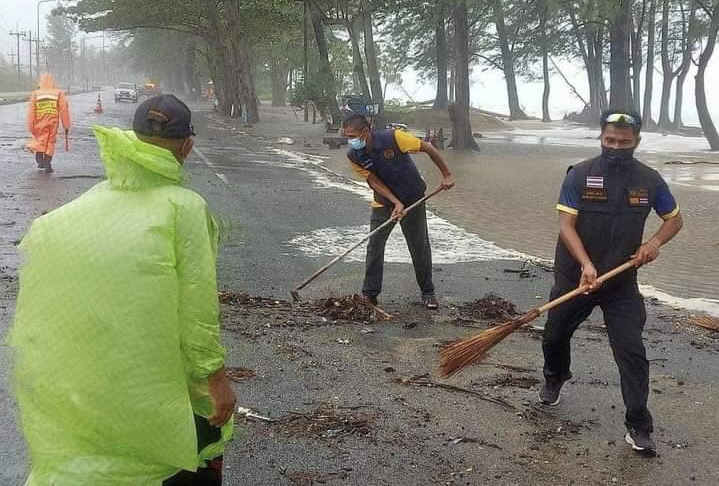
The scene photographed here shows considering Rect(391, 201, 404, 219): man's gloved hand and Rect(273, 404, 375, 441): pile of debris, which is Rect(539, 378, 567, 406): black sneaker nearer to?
Rect(273, 404, 375, 441): pile of debris

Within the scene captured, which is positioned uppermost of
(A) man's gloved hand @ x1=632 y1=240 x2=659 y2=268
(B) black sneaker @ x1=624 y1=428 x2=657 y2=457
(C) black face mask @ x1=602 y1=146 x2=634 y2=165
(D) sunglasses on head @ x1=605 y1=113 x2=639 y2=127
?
(D) sunglasses on head @ x1=605 y1=113 x2=639 y2=127

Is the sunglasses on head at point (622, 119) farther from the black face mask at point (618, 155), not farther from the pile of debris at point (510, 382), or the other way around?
the pile of debris at point (510, 382)

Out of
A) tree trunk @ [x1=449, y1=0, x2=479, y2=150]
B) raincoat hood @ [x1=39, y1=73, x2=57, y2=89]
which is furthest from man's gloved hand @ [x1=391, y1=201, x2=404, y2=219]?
tree trunk @ [x1=449, y1=0, x2=479, y2=150]

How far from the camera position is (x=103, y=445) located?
7.15ft

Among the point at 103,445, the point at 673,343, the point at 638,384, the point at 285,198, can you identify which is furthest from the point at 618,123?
the point at 285,198

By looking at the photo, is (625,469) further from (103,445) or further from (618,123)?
(103,445)

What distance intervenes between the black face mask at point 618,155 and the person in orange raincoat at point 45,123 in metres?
12.5

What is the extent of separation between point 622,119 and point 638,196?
402 mm

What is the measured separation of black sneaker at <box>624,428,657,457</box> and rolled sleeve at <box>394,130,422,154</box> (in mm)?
3244

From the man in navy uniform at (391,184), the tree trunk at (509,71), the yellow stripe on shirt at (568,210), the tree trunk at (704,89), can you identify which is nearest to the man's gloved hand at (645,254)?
the yellow stripe on shirt at (568,210)

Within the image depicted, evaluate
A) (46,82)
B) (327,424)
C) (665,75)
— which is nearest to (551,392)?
(327,424)

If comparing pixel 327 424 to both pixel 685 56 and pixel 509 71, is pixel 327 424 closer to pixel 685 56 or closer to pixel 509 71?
pixel 685 56

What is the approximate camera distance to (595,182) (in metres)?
4.25

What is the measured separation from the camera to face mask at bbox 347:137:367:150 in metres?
6.67
